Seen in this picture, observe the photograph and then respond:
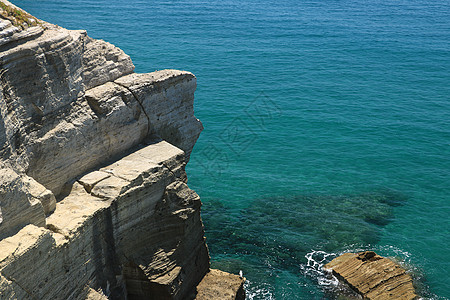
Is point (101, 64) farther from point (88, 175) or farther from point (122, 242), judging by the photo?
point (122, 242)

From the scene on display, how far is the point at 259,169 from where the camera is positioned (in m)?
39.0

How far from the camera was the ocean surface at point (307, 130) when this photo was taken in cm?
2948

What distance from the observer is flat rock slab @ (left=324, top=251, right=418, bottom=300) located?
25.3 metres

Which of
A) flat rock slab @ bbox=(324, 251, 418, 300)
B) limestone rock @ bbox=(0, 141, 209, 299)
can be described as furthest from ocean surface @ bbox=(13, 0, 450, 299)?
limestone rock @ bbox=(0, 141, 209, 299)

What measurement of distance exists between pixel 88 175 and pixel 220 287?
738 cm

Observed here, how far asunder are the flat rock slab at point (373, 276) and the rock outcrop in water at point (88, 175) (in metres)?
7.65

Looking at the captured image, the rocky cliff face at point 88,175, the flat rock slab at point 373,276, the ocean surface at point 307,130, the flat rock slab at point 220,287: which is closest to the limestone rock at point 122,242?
the rocky cliff face at point 88,175

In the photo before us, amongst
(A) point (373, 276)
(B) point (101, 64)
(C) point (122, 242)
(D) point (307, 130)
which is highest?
(B) point (101, 64)

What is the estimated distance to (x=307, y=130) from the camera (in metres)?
44.5

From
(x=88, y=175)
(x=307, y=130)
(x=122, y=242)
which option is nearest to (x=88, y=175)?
(x=88, y=175)

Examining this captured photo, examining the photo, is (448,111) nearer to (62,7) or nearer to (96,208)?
(96,208)

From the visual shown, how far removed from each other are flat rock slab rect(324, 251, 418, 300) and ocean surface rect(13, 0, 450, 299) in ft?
2.80

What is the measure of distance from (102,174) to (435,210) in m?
23.1

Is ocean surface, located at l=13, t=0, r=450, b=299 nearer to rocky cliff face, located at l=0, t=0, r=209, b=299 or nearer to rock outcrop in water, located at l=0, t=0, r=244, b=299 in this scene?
rock outcrop in water, located at l=0, t=0, r=244, b=299
